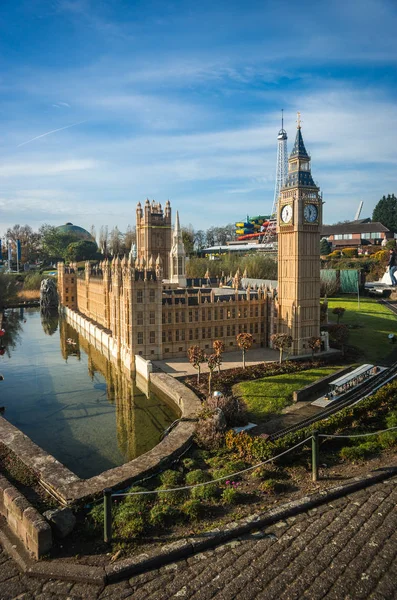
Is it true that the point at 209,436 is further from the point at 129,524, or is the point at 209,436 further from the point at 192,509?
the point at 129,524

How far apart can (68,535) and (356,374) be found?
2332 centimetres

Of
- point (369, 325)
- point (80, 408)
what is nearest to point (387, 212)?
point (369, 325)

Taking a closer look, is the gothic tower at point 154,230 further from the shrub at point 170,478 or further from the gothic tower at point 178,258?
the shrub at point 170,478

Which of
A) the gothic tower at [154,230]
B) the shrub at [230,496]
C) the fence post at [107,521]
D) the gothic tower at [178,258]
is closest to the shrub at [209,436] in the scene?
the shrub at [230,496]

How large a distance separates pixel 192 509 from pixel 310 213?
33283 mm

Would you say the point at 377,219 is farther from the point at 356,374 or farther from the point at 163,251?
the point at 356,374

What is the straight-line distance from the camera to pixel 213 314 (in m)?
44.0

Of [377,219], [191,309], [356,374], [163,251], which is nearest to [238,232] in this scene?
[377,219]

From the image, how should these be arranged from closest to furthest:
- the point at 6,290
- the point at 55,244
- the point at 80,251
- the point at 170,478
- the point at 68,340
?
the point at 170,478, the point at 68,340, the point at 6,290, the point at 80,251, the point at 55,244

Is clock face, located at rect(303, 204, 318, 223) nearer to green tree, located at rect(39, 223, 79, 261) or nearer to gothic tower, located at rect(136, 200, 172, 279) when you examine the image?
gothic tower, located at rect(136, 200, 172, 279)

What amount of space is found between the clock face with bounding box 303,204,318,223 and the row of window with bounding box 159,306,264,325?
10.6m

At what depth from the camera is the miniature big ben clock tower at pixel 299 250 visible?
41.2 m

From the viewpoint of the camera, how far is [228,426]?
23.0m

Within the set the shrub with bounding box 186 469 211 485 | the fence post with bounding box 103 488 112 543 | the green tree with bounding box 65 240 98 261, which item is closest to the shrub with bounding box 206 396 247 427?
the shrub with bounding box 186 469 211 485
